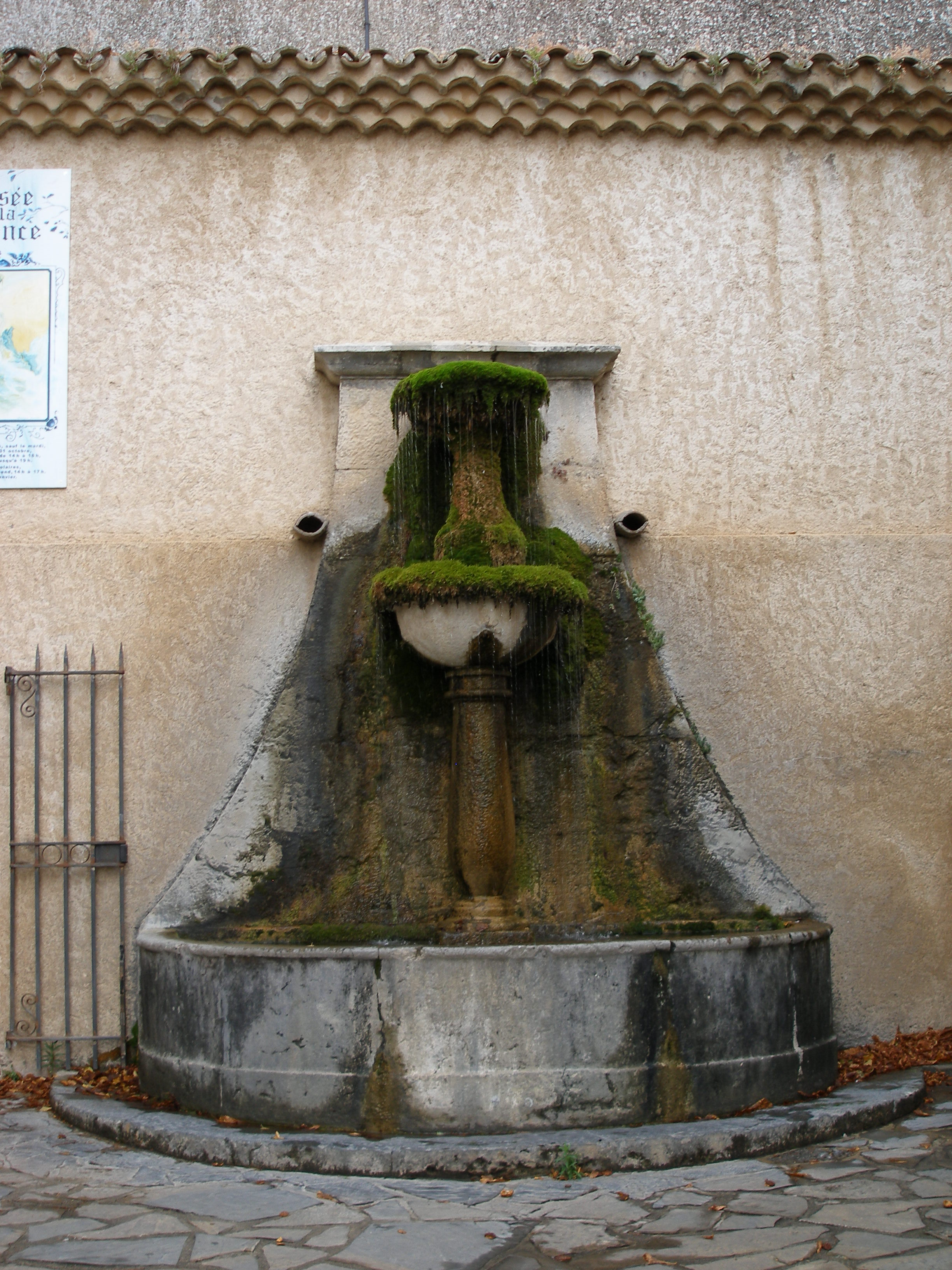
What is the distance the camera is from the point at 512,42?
261 inches

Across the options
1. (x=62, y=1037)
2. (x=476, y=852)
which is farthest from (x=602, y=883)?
(x=62, y=1037)

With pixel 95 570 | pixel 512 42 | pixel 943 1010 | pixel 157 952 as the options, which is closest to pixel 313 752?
pixel 157 952

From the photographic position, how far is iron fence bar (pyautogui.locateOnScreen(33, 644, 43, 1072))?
5.34 metres

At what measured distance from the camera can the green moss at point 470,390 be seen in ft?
15.8

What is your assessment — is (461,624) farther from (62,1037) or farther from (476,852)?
(62,1037)

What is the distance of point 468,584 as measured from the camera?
4449 mm

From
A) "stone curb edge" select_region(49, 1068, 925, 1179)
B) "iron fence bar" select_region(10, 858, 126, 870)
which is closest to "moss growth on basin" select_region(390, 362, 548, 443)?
"iron fence bar" select_region(10, 858, 126, 870)

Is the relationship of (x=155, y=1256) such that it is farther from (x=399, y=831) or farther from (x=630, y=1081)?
(x=399, y=831)

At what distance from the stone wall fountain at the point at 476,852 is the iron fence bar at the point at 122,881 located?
0.65m

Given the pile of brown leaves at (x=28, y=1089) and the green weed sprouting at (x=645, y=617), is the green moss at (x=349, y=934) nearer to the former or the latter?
the pile of brown leaves at (x=28, y=1089)

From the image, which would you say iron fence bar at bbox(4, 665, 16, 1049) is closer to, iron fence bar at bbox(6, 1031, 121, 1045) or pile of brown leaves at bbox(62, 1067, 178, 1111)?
iron fence bar at bbox(6, 1031, 121, 1045)

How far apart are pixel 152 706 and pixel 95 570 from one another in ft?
2.29

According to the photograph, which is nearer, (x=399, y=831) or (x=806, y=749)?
(x=399, y=831)

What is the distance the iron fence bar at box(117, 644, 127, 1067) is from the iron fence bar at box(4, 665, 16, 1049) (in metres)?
0.39
